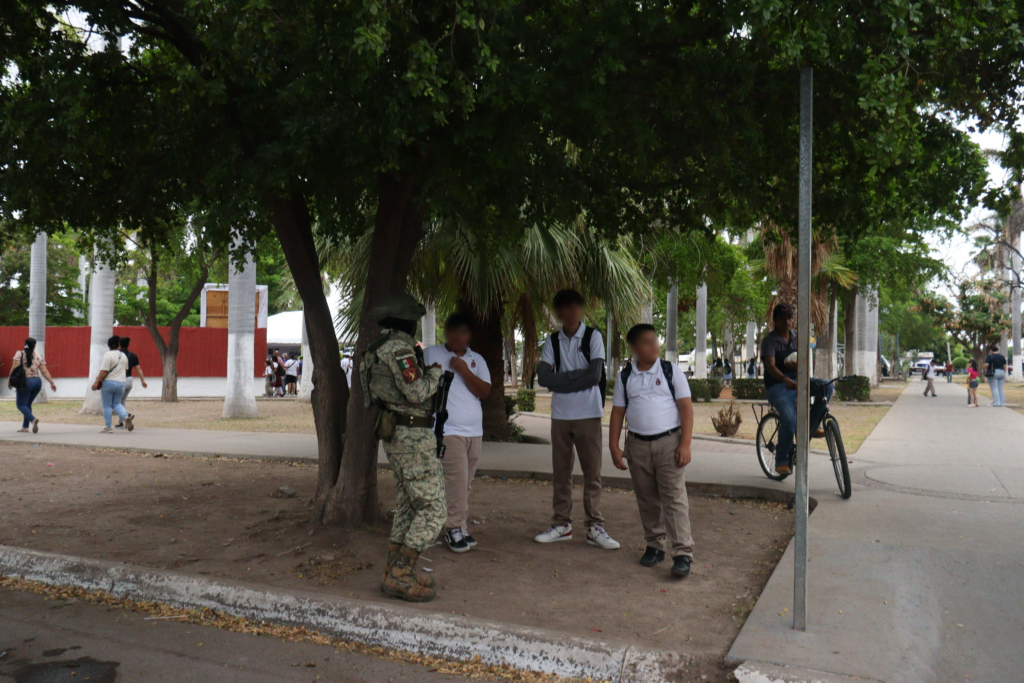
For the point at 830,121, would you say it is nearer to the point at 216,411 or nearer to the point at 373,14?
the point at 373,14

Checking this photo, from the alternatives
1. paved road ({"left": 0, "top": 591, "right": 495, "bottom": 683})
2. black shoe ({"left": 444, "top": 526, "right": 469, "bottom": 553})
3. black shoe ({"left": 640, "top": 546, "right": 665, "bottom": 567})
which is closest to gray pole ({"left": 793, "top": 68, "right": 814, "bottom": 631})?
black shoe ({"left": 640, "top": 546, "right": 665, "bottom": 567})

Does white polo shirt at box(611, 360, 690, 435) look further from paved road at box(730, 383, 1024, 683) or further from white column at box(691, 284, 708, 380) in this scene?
white column at box(691, 284, 708, 380)

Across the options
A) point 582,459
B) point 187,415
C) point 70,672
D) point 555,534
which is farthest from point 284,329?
point 70,672

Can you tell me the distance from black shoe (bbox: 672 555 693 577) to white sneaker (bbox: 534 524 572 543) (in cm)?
111

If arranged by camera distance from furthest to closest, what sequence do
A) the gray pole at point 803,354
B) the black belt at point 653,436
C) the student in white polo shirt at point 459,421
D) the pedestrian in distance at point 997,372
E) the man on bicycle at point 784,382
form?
the pedestrian in distance at point 997,372
the man on bicycle at point 784,382
the student in white polo shirt at point 459,421
the black belt at point 653,436
the gray pole at point 803,354

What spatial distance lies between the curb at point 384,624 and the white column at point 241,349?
1245cm

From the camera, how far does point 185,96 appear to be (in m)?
6.18

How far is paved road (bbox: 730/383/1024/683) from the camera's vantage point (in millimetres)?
3793

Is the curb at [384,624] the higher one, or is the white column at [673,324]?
the white column at [673,324]

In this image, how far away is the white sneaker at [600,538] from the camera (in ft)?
19.2

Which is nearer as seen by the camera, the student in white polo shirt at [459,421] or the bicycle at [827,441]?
the student in white polo shirt at [459,421]

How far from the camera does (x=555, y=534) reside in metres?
6.07

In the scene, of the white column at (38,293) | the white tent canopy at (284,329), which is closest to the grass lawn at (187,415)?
the white column at (38,293)

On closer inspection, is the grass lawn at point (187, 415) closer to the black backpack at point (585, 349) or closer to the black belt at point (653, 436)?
the black backpack at point (585, 349)
